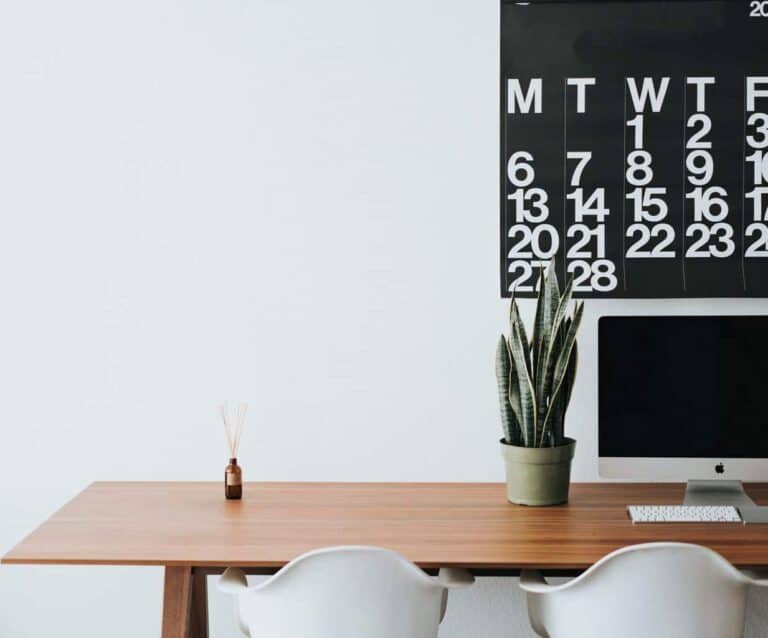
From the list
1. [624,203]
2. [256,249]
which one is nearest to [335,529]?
[256,249]

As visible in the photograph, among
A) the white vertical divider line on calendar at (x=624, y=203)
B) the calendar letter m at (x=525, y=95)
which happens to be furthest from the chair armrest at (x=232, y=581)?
the calendar letter m at (x=525, y=95)

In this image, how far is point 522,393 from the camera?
2602mm

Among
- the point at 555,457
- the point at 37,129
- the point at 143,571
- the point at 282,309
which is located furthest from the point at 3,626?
the point at 555,457

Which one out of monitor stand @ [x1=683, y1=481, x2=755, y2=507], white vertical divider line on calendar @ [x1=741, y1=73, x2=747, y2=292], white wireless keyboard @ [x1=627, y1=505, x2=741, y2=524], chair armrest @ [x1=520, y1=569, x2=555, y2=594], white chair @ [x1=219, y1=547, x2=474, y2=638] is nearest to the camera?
white chair @ [x1=219, y1=547, x2=474, y2=638]

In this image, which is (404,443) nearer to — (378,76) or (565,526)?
(565,526)

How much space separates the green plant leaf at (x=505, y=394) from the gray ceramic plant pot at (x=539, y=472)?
0.04 m

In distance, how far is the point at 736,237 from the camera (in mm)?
2867

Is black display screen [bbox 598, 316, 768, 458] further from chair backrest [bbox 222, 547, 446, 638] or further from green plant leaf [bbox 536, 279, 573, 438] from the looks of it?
chair backrest [bbox 222, 547, 446, 638]

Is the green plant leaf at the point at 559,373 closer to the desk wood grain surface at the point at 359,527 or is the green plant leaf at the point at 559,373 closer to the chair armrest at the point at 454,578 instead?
the desk wood grain surface at the point at 359,527

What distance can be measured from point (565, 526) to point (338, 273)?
991 mm

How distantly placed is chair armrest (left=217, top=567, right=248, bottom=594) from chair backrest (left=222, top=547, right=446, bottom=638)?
3.0 inches

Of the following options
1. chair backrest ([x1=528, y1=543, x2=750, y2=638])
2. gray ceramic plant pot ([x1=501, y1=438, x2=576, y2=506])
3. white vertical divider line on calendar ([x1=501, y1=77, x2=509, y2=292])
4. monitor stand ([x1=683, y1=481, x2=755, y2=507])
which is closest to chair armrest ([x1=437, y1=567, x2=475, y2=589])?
chair backrest ([x1=528, y1=543, x2=750, y2=638])

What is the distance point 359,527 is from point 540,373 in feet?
1.93

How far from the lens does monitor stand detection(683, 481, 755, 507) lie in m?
2.57
